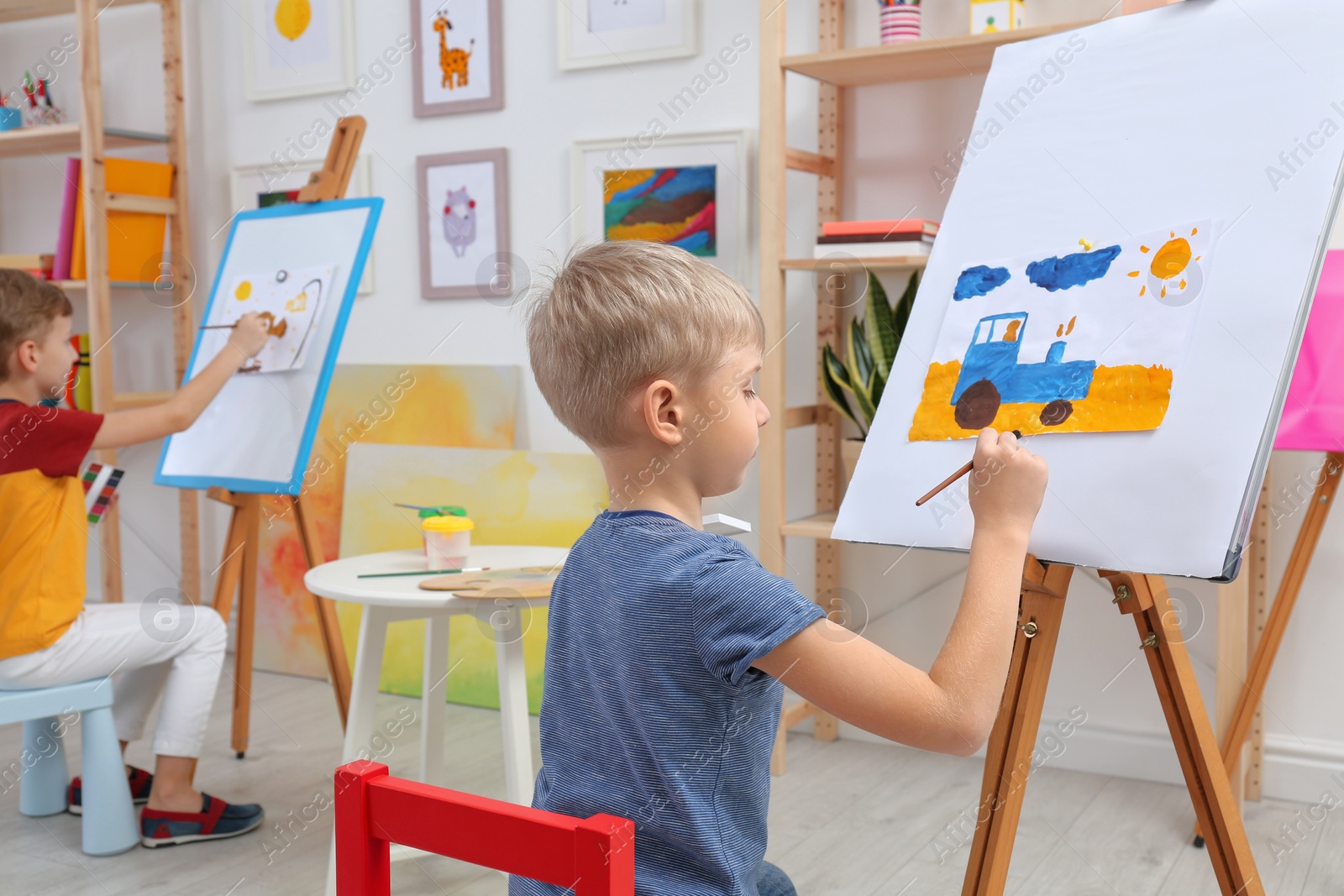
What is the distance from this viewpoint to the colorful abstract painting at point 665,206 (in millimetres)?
2930

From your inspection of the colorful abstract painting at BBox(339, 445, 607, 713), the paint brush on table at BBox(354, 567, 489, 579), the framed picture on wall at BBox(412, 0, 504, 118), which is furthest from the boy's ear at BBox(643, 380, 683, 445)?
the framed picture on wall at BBox(412, 0, 504, 118)

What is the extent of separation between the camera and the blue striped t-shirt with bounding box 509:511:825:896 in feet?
3.06

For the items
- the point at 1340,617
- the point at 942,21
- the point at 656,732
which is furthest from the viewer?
the point at 942,21

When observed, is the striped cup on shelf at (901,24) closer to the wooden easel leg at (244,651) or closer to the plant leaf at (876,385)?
the plant leaf at (876,385)

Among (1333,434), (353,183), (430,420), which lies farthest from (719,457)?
(353,183)

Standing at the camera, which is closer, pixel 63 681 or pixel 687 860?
pixel 687 860

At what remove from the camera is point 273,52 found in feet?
11.7

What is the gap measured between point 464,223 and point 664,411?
8.02 ft

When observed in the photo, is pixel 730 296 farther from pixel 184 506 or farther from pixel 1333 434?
pixel 184 506

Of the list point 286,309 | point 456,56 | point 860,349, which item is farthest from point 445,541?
point 456,56

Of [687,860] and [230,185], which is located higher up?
[230,185]

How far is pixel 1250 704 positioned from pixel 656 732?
1.70 meters

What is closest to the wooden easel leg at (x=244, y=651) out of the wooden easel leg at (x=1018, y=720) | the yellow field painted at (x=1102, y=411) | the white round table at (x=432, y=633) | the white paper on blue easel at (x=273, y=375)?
the white paper on blue easel at (x=273, y=375)

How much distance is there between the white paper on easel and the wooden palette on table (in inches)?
20.9
